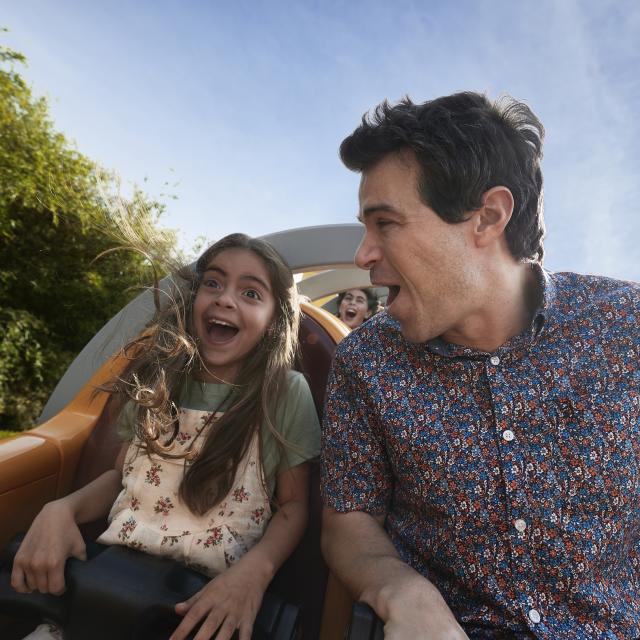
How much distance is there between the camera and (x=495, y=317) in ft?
3.93

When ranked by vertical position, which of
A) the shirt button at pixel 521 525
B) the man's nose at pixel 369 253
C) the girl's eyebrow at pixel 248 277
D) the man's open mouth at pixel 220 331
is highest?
the man's nose at pixel 369 253

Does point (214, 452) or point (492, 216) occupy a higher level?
point (492, 216)

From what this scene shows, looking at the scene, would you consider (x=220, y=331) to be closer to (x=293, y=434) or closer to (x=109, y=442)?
(x=293, y=434)

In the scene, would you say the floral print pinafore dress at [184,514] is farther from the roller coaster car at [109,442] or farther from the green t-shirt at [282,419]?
the roller coaster car at [109,442]

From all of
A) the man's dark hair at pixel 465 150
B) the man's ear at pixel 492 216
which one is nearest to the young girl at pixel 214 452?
the man's dark hair at pixel 465 150

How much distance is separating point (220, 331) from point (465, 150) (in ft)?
3.02

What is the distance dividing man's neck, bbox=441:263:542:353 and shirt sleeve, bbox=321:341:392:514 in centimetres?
25

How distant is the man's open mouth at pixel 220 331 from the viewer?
1586 mm

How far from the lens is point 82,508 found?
55.0 inches

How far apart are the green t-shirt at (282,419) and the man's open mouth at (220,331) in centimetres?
15

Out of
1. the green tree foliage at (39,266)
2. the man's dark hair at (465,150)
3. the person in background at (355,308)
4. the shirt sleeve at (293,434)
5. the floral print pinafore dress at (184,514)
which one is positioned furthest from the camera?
the green tree foliage at (39,266)

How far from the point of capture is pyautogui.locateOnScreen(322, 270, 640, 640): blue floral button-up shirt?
0.99 m

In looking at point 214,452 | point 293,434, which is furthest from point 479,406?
point 214,452

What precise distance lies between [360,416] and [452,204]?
0.55 metres
